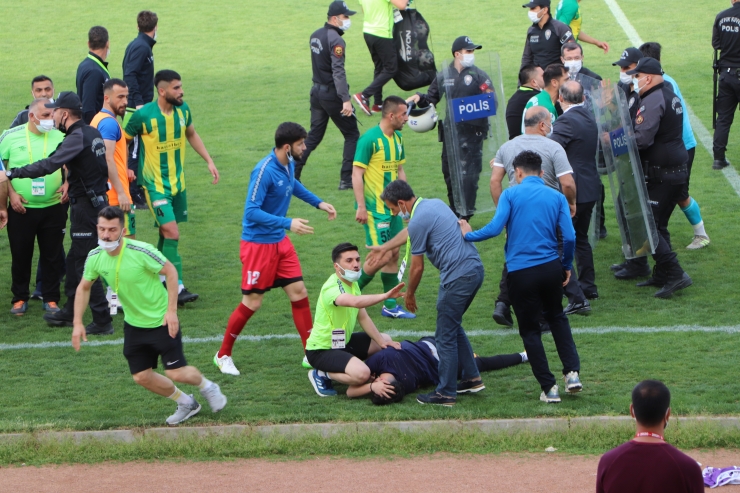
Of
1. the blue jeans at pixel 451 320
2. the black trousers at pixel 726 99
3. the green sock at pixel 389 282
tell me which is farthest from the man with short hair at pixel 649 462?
the black trousers at pixel 726 99

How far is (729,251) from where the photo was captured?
429 inches

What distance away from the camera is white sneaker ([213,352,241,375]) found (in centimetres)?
827

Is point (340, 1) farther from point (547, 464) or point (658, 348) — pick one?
point (547, 464)

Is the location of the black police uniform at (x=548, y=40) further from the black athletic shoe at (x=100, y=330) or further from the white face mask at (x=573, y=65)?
the black athletic shoe at (x=100, y=330)

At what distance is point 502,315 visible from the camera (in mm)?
9156

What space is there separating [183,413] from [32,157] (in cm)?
373

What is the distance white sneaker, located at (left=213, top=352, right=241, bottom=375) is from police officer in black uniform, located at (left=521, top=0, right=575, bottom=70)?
7362mm

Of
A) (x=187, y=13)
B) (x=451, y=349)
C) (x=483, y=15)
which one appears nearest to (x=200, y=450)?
(x=451, y=349)

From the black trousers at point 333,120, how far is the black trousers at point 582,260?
4.48 m

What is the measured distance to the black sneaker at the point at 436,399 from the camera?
291 inches

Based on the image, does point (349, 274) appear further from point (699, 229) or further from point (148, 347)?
point (699, 229)

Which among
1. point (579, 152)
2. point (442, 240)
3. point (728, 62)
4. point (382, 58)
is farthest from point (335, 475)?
point (382, 58)

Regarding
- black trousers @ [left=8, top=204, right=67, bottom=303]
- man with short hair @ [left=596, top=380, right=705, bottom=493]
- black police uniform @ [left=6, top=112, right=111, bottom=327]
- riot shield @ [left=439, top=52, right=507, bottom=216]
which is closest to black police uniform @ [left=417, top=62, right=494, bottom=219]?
riot shield @ [left=439, top=52, right=507, bottom=216]

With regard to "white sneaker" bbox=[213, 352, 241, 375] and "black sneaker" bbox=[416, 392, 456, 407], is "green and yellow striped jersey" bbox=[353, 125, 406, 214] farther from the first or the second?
"black sneaker" bbox=[416, 392, 456, 407]
